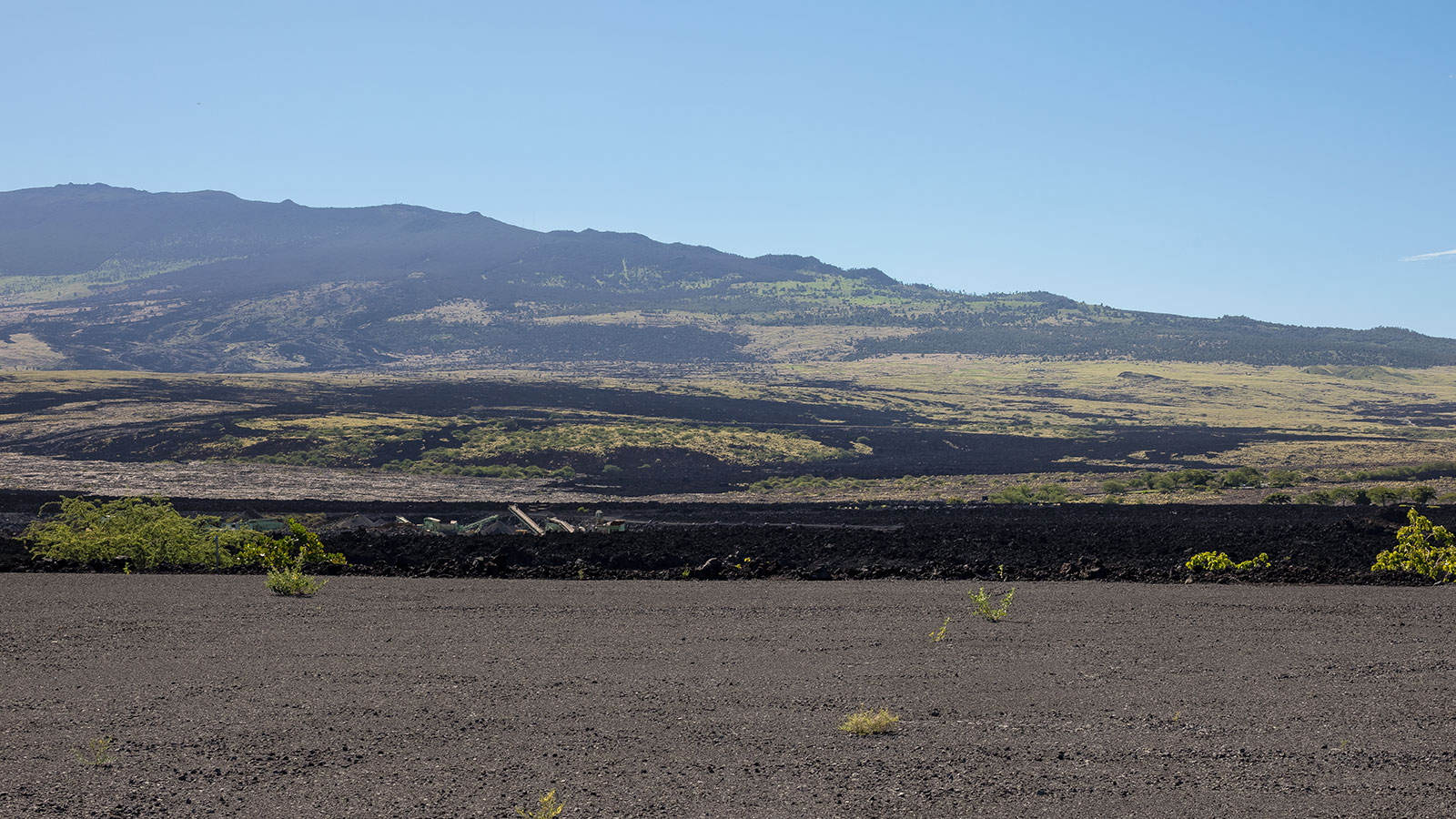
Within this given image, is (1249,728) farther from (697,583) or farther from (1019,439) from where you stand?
(1019,439)

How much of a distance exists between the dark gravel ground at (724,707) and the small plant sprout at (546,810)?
0.39ft

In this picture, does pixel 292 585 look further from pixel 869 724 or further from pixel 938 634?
pixel 869 724

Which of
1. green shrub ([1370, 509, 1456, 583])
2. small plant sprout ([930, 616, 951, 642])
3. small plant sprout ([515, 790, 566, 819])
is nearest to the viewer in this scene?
small plant sprout ([515, 790, 566, 819])

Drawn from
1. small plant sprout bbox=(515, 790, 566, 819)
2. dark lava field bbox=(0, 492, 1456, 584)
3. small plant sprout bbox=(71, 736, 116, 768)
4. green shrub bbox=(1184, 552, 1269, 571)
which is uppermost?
small plant sprout bbox=(515, 790, 566, 819)

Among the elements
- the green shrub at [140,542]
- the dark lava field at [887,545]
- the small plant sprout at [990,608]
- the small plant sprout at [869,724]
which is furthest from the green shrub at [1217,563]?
the green shrub at [140,542]

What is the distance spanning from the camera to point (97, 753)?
739cm

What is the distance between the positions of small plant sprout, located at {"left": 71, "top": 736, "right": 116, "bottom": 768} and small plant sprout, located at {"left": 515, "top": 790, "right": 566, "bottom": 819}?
10.1 ft

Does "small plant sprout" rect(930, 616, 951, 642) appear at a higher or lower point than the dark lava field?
higher

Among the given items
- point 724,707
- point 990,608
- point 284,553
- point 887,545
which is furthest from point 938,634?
point 887,545

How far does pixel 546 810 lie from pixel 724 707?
2.58 m

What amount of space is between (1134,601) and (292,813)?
11052 millimetres

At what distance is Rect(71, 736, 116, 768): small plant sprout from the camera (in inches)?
288

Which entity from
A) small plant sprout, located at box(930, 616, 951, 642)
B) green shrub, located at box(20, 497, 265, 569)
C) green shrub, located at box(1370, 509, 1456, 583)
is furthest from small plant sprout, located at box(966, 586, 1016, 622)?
green shrub, located at box(20, 497, 265, 569)

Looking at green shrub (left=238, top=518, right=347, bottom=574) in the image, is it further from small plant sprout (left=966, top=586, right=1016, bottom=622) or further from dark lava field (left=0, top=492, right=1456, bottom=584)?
small plant sprout (left=966, top=586, right=1016, bottom=622)
